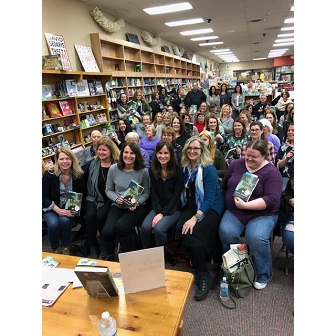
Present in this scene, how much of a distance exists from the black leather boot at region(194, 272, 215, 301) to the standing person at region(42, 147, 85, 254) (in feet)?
4.47

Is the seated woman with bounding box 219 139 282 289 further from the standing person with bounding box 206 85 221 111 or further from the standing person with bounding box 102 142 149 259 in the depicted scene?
the standing person with bounding box 206 85 221 111

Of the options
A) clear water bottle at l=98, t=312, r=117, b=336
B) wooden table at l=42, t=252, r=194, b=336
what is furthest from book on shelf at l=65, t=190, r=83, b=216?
clear water bottle at l=98, t=312, r=117, b=336

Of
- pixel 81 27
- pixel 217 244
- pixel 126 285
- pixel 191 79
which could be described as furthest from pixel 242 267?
pixel 191 79

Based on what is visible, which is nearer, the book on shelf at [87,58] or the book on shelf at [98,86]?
the book on shelf at [87,58]

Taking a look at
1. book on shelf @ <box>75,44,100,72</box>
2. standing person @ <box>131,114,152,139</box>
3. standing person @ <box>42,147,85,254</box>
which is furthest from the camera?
book on shelf @ <box>75,44,100,72</box>

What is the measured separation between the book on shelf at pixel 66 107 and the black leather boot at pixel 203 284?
3.74 meters

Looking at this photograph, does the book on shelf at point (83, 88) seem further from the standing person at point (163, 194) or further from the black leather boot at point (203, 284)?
the black leather boot at point (203, 284)

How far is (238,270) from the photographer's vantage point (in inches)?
83.0

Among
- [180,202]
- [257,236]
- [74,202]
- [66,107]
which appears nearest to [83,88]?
[66,107]

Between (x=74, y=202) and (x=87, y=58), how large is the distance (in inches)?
154

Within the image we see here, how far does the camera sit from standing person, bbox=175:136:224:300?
88.0 inches

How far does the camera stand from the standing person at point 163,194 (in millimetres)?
2438

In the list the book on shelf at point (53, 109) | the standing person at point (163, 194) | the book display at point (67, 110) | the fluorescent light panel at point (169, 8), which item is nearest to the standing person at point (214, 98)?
the fluorescent light panel at point (169, 8)
